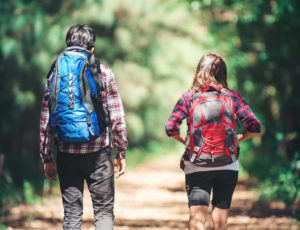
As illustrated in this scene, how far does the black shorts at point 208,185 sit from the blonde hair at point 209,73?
2.13 feet

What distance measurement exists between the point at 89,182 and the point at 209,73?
1257mm

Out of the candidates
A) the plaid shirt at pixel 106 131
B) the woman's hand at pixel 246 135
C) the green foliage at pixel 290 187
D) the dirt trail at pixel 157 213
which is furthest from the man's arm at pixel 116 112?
the green foliage at pixel 290 187

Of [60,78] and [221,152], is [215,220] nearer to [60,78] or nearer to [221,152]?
[221,152]

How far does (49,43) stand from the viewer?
1179 centimetres

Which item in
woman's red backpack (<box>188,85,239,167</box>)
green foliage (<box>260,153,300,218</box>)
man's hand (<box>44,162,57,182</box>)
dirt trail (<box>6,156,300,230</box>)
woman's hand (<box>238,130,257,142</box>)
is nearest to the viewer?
woman's red backpack (<box>188,85,239,167</box>)

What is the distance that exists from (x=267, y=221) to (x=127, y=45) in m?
12.6

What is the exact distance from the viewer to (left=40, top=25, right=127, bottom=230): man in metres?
4.57

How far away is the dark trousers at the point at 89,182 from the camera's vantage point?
15.1 feet

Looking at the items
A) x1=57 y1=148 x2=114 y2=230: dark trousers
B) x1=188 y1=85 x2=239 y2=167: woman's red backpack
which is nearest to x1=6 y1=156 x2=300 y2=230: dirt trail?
x1=57 y1=148 x2=114 y2=230: dark trousers

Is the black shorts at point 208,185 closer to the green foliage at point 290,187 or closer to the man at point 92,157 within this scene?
the man at point 92,157

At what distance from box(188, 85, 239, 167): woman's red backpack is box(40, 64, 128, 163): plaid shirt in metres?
0.59

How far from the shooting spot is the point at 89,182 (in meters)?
4.68

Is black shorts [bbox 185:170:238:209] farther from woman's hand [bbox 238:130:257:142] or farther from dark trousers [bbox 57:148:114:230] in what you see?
dark trousers [bbox 57:148:114:230]

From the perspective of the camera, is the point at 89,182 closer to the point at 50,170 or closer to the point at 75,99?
the point at 50,170
